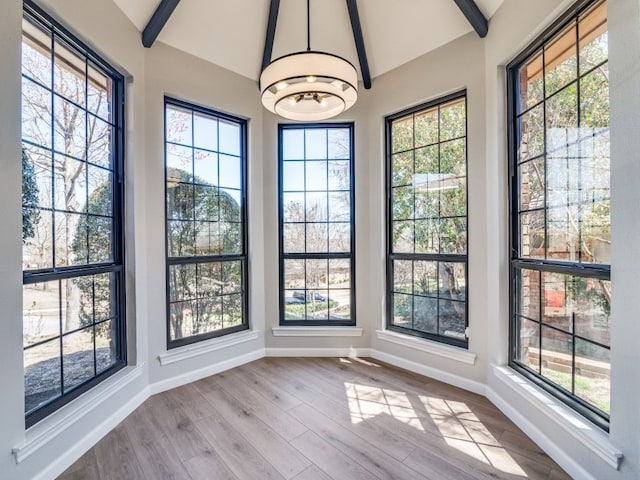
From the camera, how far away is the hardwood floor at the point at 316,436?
6.28 ft

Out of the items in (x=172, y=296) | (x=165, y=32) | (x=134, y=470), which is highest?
(x=165, y=32)

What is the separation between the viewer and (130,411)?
2.58 m

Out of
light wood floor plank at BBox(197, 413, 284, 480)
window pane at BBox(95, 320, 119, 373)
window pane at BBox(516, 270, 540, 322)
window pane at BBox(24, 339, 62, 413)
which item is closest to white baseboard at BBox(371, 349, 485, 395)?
window pane at BBox(516, 270, 540, 322)

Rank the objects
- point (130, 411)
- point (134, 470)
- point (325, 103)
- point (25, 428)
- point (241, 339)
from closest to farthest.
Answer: point (25, 428) < point (134, 470) < point (325, 103) < point (130, 411) < point (241, 339)

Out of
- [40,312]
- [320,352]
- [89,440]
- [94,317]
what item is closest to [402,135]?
[320,352]

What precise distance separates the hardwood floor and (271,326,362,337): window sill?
0.64 meters

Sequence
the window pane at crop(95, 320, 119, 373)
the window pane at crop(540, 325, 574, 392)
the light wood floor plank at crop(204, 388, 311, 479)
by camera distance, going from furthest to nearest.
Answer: the window pane at crop(95, 320, 119, 373) < the window pane at crop(540, 325, 574, 392) < the light wood floor plank at crop(204, 388, 311, 479)

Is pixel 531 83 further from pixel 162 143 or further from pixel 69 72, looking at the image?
pixel 69 72

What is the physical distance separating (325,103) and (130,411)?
2.78 metres

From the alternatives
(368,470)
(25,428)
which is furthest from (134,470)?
(368,470)

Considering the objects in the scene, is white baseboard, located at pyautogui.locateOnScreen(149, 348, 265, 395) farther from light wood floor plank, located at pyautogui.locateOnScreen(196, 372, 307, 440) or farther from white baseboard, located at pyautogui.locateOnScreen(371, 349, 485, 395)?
white baseboard, located at pyautogui.locateOnScreen(371, 349, 485, 395)

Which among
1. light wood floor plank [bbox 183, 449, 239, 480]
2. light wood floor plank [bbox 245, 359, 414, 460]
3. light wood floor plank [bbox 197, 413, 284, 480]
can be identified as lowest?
light wood floor plank [bbox 183, 449, 239, 480]

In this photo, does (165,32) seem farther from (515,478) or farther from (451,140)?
(515,478)

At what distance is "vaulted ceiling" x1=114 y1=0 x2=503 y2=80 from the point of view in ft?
9.53
